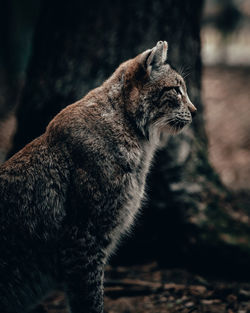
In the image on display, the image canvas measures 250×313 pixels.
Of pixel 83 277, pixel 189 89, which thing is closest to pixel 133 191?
pixel 83 277

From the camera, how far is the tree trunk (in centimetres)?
458

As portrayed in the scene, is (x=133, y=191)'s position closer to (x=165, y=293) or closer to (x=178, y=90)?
(x=178, y=90)

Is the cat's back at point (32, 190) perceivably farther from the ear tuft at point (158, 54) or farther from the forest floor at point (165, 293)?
the forest floor at point (165, 293)

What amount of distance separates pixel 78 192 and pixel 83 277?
2.54 feet

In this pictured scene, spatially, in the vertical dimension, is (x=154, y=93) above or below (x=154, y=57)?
below

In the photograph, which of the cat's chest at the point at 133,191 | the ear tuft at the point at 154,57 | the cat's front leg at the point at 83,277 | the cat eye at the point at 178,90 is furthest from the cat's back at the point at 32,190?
Answer: the cat eye at the point at 178,90

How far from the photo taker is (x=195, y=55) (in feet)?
16.1

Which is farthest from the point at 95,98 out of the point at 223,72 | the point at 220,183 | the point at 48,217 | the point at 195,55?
the point at 223,72

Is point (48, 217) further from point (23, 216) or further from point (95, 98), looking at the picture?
point (95, 98)

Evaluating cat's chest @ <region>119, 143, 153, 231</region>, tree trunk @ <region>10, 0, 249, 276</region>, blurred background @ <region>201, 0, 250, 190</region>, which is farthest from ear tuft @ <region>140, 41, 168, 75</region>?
blurred background @ <region>201, 0, 250, 190</region>

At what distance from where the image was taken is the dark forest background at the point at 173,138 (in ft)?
15.0

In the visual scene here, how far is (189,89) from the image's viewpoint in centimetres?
488

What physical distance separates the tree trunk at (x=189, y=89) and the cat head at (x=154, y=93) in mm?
1117

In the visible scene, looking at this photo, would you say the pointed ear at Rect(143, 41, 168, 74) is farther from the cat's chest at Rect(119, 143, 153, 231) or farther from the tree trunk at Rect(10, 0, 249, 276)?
the tree trunk at Rect(10, 0, 249, 276)
